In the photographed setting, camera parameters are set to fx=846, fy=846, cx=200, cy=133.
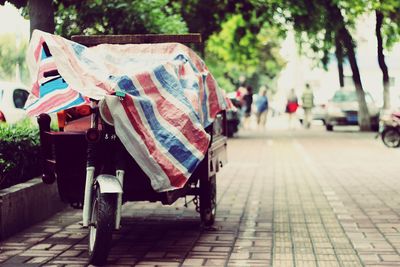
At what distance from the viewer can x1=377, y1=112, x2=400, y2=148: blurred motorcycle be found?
22.1 metres

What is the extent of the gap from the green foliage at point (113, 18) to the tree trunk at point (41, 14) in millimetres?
2843

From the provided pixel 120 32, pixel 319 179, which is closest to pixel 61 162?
pixel 319 179

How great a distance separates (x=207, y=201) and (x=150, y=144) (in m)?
1.84

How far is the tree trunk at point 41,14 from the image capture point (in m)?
10.1

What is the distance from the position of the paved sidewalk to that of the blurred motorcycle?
26.2ft

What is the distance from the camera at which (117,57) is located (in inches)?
313

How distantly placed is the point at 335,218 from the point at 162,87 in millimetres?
3055

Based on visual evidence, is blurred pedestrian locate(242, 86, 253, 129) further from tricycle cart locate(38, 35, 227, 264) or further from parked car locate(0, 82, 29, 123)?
tricycle cart locate(38, 35, 227, 264)

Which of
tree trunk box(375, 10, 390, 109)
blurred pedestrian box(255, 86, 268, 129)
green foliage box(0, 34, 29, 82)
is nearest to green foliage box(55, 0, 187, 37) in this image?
green foliage box(0, 34, 29, 82)

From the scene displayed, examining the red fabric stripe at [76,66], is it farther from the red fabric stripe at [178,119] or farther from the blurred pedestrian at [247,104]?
the blurred pedestrian at [247,104]

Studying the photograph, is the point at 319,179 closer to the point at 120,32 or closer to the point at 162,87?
the point at 120,32

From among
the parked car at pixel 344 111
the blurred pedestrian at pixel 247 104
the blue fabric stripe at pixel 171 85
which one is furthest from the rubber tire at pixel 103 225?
the parked car at pixel 344 111

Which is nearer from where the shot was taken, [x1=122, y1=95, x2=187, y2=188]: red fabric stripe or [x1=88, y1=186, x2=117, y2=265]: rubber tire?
[x1=88, y1=186, x2=117, y2=265]: rubber tire

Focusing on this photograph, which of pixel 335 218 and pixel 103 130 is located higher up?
pixel 103 130
